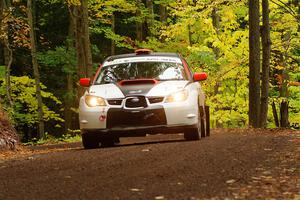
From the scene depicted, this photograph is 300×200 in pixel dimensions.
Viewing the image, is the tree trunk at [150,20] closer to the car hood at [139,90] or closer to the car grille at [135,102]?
the car hood at [139,90]

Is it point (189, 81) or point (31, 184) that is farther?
point (189, 81)

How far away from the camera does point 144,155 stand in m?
7.47

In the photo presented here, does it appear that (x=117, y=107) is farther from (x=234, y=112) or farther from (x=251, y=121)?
(x=234, y=112)

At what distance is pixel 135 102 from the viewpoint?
955cm

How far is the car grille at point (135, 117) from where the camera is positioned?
960 centimetres

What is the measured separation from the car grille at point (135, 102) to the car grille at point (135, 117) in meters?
0.09

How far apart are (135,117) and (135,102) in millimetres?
271

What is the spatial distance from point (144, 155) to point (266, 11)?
33.9ft

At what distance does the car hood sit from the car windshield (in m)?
0.57

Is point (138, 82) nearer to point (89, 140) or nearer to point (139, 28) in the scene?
point (89, 140)

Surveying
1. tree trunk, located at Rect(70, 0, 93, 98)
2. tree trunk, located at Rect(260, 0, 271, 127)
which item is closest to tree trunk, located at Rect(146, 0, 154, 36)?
tree trunk, located at Rect(70, 0, 93, 98)

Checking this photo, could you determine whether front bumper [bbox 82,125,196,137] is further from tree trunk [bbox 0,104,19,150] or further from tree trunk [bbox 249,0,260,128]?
tree trunk [bbox 249,0,260,128]

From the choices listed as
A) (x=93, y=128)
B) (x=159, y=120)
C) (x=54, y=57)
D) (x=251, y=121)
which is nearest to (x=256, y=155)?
(x=159, y=120)

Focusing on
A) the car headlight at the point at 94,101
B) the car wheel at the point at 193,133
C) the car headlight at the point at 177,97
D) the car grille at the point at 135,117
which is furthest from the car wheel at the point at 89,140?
the car wheel at the point at 193,133
